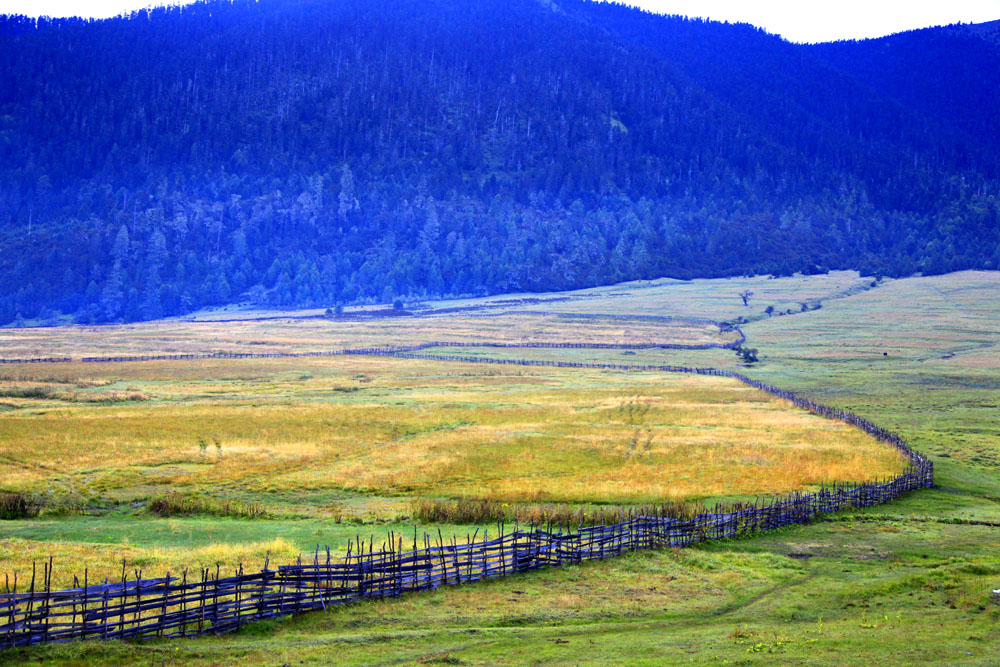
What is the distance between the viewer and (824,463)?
52219mm

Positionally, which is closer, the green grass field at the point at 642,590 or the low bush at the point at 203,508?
the green grass field at the point at 642,590

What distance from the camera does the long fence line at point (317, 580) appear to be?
21.1 meters

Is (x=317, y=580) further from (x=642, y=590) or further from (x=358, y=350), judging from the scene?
(x=358, y=350)

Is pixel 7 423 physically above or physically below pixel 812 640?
above

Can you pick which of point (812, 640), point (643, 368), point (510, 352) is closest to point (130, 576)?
point (812, 640)

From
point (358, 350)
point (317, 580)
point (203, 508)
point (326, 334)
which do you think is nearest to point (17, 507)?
point (203, 508)

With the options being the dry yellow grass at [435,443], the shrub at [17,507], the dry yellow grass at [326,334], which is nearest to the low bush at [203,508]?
the dry yellow grass at [435,443]

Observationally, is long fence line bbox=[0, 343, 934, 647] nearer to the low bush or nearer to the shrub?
the low bush

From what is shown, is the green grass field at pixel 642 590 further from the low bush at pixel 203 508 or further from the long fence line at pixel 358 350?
the long fence line at pixel 358 350

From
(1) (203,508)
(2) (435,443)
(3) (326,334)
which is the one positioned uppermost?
(3) (326,334)

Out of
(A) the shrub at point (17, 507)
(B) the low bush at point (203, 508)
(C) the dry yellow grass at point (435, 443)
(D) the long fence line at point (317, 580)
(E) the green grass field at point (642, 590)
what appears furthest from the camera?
(C) the dry yellow grass at point (435, 443)

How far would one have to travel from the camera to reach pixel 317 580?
81.0ft

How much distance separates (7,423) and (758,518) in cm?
5149

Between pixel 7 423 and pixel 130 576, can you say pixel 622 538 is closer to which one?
pixel 130 576
